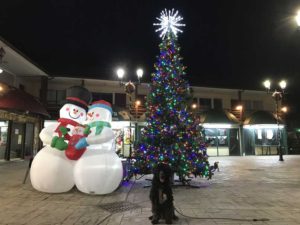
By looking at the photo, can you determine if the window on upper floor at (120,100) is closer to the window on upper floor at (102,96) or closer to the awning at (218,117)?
the window on upper floor at (102,96)

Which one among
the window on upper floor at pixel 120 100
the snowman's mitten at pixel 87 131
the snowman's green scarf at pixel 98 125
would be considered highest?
the window on upper floor at pixel 120 100

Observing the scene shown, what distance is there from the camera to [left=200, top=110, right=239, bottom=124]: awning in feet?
80.2

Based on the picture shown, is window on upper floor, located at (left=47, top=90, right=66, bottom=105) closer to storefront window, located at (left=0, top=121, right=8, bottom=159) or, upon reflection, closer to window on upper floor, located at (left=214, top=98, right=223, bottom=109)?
storefront window, located at (left=0, top=121, right=8, bottom=159)

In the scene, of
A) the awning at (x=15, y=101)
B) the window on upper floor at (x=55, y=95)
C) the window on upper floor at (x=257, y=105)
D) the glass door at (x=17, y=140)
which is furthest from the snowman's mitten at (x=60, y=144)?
the window on upper floor at (x=257, y=105)

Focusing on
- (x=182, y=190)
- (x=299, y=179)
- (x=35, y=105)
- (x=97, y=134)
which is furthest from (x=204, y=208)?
(x=35, y=105)

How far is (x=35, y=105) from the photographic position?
17.5 m

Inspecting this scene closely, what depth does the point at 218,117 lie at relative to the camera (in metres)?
25.0

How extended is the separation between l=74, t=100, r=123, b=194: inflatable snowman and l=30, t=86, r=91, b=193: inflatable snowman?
324mm

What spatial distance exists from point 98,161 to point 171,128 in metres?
2.66

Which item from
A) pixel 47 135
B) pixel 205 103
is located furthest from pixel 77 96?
pixel 205 103

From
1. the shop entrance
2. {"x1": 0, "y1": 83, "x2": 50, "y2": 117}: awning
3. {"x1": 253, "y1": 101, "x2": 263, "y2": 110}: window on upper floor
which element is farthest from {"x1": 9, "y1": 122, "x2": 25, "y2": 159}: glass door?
{"x1": 253, "y1": 101, "x2": 263, "y2": 110}: window on upper floor

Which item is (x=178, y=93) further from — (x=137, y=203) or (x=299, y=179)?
(x=299, y=179)

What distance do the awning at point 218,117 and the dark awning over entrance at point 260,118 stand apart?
1286 millimetres

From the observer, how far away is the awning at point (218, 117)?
24456 mm
